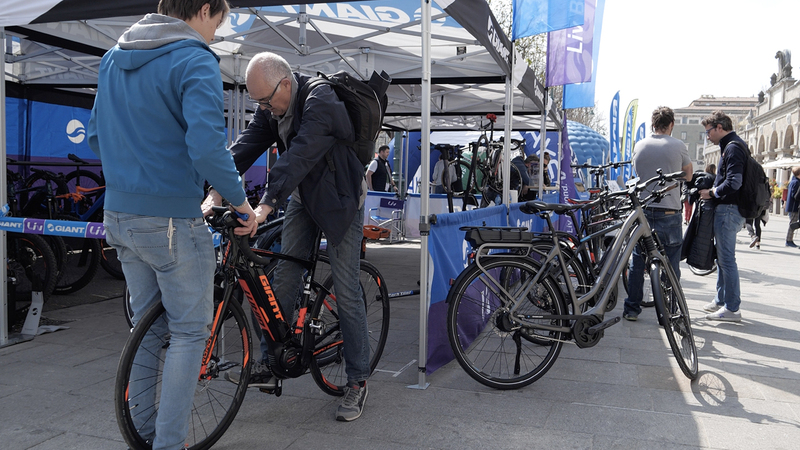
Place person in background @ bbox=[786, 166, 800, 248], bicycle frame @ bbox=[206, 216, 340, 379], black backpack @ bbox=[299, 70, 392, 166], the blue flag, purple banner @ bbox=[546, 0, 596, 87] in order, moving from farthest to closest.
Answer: person in background @ bbox=[786, 166, 800, 248], purple banner @ bbox=[546, 0, 596, 87], the blue flag, black backpack @ bbox=[299, 70, 392, 166], bicycle frame @ bbox=[206, 216, 340, 379]

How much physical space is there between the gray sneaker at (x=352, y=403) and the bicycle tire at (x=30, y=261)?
10.3 feet

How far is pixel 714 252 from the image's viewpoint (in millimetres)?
6074

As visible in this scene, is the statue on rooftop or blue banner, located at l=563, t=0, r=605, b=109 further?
the statue on rooftop

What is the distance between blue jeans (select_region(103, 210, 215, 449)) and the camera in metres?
2.36

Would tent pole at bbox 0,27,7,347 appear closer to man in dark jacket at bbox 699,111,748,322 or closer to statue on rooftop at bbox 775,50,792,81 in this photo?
man in dark jacket at bbox 699,111,748,322

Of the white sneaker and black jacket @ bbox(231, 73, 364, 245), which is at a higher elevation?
black jacket @ bbox(231, 73, 364, 245)

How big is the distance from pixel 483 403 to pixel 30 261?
12.9 feet

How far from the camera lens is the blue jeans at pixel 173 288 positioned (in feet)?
7.73

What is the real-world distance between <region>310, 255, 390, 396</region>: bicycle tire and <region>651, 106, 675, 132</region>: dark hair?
354 centimetres

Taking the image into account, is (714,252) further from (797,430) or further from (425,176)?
(425,176)

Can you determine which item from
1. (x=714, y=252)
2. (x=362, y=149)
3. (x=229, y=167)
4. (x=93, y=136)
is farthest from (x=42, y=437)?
(x=714, y=252)

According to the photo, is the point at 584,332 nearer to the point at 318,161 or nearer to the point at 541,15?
the point at 318,161

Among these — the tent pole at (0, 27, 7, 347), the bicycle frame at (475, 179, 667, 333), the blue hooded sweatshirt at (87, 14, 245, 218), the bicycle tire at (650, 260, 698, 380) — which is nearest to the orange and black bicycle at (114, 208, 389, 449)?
the blue hooded sweatshirt at (87, 14, 245, 218)

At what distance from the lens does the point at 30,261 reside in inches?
201
